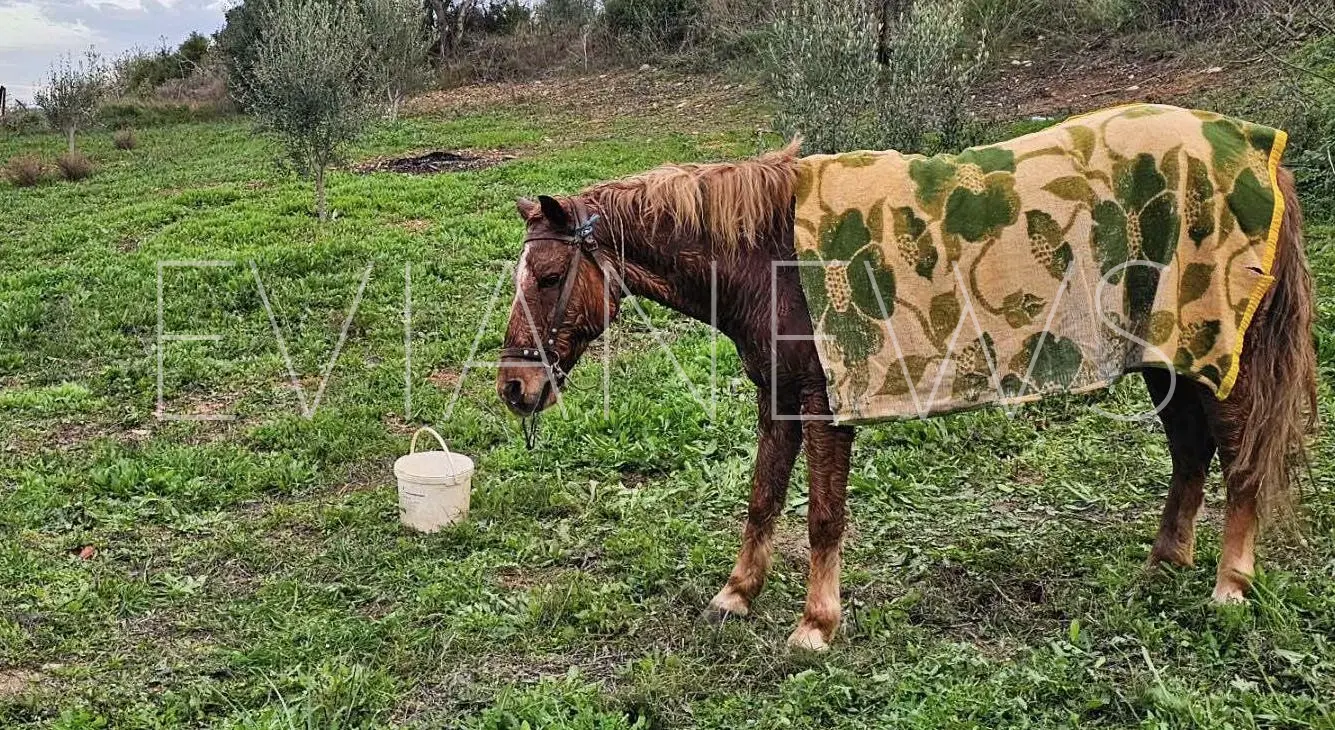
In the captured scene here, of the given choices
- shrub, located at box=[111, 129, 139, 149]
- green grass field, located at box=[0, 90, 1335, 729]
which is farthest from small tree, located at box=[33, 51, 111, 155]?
green grass field, located at box=[0, 90, 1335, 729]

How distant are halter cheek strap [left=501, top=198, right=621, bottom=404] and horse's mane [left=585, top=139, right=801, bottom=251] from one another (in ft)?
0.33

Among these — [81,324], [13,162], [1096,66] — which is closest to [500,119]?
[13,162]

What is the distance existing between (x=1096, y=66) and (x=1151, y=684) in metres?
14.3

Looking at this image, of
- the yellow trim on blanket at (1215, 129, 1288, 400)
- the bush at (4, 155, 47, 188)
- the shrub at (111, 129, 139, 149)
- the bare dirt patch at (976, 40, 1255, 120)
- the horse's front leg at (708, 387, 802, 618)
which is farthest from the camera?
the shrub at (111, 129, 139, 149)

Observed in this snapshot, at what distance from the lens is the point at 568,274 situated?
3.33m

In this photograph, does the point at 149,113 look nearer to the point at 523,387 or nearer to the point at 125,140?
the point at 125,140

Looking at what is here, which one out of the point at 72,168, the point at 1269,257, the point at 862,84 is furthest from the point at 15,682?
the point at 72,168

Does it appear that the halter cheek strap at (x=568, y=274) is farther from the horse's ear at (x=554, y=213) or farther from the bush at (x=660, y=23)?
the bush at (x=660, y=23)

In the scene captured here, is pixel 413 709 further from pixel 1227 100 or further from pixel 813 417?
pixel 1227 100

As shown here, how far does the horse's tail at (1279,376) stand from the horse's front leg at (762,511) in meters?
1.57

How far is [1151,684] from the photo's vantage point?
3068 millimetres

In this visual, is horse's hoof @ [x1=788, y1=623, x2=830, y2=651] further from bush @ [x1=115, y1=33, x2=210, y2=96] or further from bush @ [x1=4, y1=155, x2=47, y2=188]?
bush @ [x1=115, y1=33, x2=210, y2=96]

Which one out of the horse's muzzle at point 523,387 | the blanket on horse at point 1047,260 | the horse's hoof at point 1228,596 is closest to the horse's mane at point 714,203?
the blanket on horse at point 1047,260

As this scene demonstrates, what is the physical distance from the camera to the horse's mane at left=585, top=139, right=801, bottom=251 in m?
3.38
